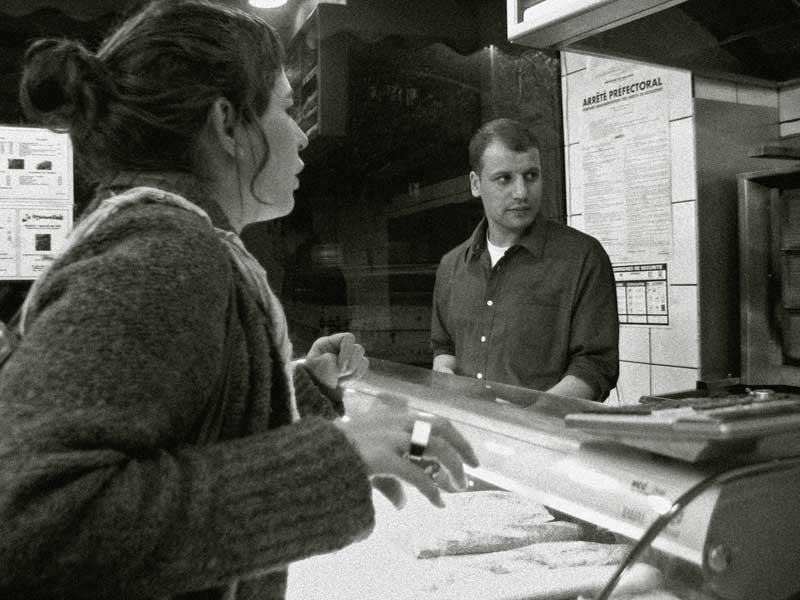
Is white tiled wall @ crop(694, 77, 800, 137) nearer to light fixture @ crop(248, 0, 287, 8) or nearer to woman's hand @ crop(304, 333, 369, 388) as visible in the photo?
light fixture @ crop(248, 0, 287, 8)

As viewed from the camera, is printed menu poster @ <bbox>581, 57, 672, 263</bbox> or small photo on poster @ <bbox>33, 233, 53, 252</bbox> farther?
small photo on poster @ <bbox>33, 233, 53, 252</bbox>

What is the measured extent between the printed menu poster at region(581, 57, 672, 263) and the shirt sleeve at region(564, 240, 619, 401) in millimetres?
506

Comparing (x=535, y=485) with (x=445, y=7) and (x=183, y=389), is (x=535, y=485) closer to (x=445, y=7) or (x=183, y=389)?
(x=183, y=389)

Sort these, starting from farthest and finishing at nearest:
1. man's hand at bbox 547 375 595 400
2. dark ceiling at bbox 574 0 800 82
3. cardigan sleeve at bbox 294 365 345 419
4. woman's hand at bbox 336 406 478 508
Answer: man's hand at bbox 547 375 595 400
dark ceiling at bbox 574 0 800 82
cardigan sleeve at bbox 294 365 345 419
woman's hand at bbox 336 406 478 508

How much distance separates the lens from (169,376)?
0.64 meters

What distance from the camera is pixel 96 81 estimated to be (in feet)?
2.61

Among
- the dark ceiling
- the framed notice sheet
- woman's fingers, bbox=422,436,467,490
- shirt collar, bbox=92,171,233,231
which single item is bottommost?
woman's fingers, bbox=422,436,467,490

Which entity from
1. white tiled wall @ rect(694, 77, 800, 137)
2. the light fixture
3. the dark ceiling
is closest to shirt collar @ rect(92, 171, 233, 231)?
the dark ceiling

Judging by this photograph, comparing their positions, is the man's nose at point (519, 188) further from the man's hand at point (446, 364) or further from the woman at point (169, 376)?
the woman at point (169, 376)

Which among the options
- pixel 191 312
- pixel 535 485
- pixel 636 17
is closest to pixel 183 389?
pixel 191 312

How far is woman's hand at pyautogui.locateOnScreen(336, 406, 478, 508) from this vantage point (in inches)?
30.7

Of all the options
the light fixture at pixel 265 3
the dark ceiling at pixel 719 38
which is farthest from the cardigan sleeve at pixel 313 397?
the light fixture at pixel 265 3

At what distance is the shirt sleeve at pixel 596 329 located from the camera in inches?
96.7

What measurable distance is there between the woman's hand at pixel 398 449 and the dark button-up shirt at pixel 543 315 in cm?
159
